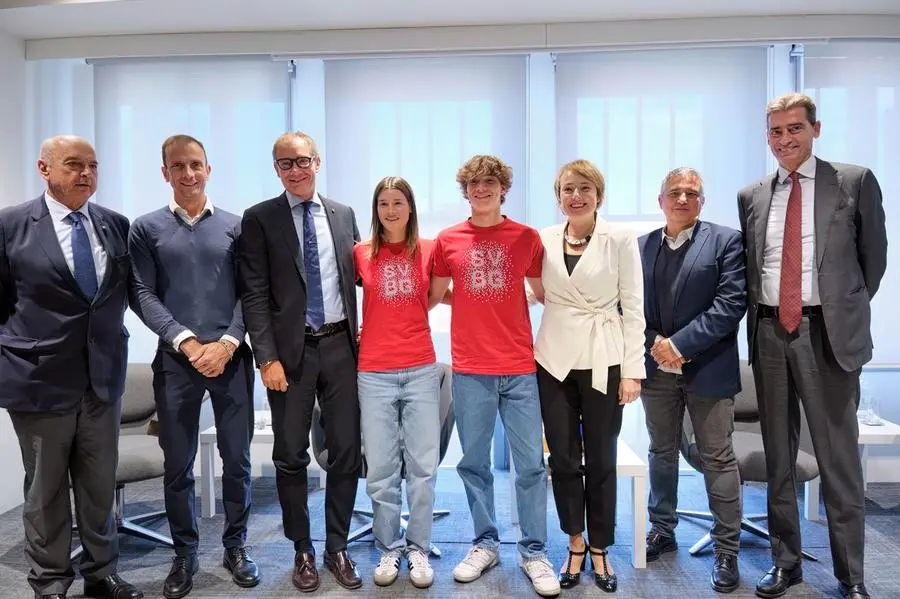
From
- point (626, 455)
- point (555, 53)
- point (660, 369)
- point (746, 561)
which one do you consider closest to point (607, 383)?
point (660, 369)

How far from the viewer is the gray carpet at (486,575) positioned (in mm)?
2705

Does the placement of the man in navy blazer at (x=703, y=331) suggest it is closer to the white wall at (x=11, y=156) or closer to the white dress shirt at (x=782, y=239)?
the white dress shirt at (x=782, y=239)

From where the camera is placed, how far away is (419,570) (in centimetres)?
273

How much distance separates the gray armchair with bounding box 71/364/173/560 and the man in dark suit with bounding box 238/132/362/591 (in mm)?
787

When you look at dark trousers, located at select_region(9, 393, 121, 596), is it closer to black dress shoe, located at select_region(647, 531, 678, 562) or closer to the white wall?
the white wall

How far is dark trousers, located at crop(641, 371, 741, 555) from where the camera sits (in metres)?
2.76

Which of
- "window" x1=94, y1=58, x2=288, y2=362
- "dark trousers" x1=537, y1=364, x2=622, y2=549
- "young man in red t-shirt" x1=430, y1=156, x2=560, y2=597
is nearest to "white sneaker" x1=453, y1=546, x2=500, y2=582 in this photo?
"young man in red t-shirt" x1=430, y1=156, x2=560, y2=597

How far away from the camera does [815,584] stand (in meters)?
2.74

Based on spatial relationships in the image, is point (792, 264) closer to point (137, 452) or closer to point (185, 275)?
point (185, 275)

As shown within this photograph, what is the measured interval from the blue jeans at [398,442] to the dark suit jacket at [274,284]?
0.33m

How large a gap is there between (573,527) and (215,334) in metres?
1.69

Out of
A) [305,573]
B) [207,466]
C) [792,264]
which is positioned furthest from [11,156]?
[792,264]

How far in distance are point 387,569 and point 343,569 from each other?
19cm

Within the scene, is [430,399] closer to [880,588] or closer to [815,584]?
[815,584]
